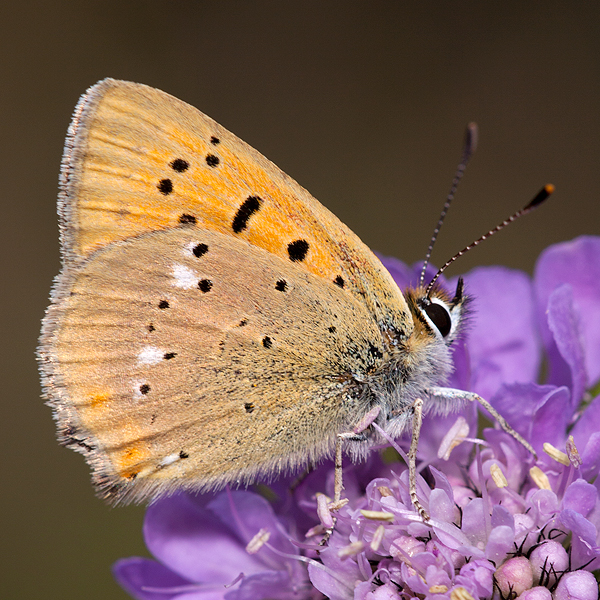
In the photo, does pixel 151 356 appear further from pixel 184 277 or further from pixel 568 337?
pixel 568 337

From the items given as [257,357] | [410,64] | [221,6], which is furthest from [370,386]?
[221,6]

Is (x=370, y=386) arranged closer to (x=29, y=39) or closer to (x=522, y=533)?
(x=522, y=533)

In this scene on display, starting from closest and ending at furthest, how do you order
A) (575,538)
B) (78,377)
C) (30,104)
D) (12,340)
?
(575,538), (78,377), (12,340), (30,104)

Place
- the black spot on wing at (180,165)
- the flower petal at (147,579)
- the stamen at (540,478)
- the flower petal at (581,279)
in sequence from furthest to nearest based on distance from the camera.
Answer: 1. the flower petal at (581,279)
2. the flower petal at (147,579)
3. the black spot on wing at (180,165)
4. the stamen at (540,478)

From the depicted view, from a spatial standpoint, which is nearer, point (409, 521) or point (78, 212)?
point (409, 521)

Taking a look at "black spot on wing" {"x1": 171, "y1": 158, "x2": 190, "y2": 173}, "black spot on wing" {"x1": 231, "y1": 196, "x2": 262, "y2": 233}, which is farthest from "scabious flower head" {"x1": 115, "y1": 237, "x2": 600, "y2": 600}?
"black spot on wing" {"x1": 171, "y1": 158, "x2": 190, "y2": 173}

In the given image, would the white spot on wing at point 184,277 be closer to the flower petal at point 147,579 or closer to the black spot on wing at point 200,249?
the black spot on wing at point 200,249

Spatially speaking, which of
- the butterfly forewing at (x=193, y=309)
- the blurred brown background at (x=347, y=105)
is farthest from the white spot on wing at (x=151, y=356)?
the blurred brown background at (x=347, y=105)
